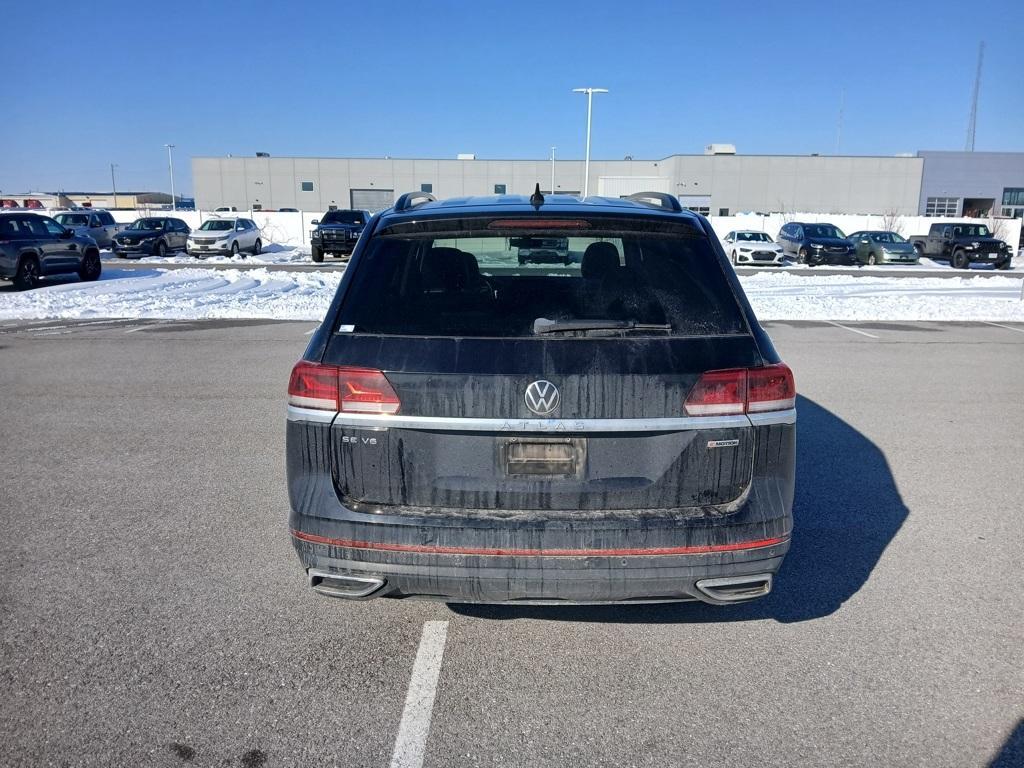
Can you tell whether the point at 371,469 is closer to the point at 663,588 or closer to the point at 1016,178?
the point at 663,588

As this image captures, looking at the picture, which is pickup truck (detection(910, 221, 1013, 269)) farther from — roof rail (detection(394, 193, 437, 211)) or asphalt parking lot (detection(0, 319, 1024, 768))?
roof rail (detection(394, 193, 437, 211))

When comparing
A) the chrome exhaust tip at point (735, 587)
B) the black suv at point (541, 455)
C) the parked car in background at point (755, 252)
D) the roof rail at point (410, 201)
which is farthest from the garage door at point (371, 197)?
the chrome exhaust tip at point (735, 587)

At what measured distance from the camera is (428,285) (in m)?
3.25

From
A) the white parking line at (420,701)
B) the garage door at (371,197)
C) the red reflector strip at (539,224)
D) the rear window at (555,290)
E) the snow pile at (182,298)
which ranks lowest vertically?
the white parking line at (420,701)

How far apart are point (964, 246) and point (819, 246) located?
646 cm

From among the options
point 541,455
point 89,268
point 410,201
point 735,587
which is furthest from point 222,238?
point 735,587

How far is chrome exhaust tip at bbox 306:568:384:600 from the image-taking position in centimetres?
282

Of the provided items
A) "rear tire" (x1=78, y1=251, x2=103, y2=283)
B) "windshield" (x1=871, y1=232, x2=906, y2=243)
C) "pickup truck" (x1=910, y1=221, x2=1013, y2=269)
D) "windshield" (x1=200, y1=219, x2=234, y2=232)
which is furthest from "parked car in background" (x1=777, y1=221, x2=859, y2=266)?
"rear tire" (x1=78, y1=251, x2=103, y2=283)

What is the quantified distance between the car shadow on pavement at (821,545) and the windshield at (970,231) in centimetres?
3178

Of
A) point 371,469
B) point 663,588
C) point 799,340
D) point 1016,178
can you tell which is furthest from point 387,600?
point 1016,178

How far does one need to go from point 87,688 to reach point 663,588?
2222 millimetres

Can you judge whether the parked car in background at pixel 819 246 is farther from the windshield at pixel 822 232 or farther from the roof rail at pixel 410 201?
the roof rail at pixel 410 201

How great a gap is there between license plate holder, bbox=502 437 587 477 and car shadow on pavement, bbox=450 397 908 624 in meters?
0.98

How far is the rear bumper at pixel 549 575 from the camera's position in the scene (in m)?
2.74
